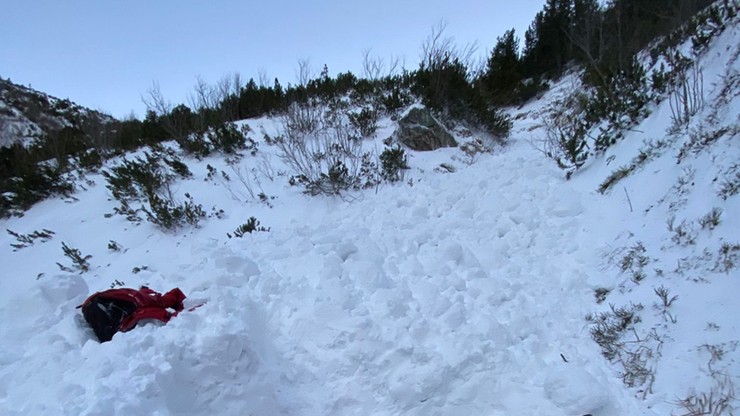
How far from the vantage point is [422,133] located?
7.29 m

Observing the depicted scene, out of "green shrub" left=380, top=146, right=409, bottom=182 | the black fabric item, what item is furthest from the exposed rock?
the black fabric item

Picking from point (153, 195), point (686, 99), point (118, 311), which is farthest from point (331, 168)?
point (686, 99)

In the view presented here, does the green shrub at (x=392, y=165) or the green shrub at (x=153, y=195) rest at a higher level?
the green shrub at (x=153, y=195)

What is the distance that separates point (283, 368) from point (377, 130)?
21.9 ft

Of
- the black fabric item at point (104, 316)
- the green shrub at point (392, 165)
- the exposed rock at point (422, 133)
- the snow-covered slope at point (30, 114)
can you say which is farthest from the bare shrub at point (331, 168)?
the snow-covered slope at point (30, 114)

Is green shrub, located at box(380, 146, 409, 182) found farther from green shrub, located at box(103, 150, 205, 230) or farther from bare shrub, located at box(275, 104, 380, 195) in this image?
green shrub, located at box(103, 150, 205, 230)

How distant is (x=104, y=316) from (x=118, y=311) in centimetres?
8

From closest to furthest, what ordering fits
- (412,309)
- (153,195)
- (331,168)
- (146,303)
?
(146,303) < (412,309) < (153,195) < (331,168)

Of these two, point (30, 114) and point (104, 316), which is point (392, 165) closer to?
point (104, 316)

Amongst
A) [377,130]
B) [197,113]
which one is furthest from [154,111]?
[377,130]

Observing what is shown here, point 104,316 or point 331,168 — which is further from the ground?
point 331,168

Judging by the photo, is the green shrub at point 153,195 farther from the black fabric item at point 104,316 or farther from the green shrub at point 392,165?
the green shrub at point 392,165

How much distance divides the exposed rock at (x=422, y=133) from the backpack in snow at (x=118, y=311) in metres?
5.80

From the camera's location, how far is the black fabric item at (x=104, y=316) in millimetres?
2262
